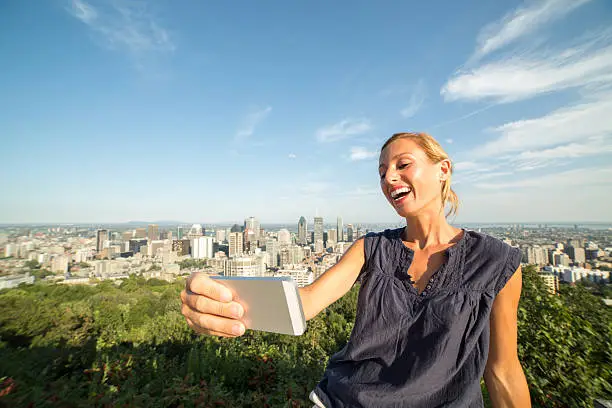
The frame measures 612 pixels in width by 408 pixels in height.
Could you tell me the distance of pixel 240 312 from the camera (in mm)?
709

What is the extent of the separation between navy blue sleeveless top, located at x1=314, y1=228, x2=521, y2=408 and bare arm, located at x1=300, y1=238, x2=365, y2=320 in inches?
4.3

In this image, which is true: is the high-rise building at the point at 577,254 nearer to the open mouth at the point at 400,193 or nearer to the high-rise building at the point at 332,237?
the open mouth at the point at 400,193

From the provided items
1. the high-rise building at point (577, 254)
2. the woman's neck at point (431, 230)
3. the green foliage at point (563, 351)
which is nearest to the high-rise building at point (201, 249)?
the high-rise building at point (577, 254)

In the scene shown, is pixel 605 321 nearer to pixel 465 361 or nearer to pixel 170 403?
pixel 465 361

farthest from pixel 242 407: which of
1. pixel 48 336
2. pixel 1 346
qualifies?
pixel 48 336

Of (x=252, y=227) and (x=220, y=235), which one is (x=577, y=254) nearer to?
(x=252, y=227)

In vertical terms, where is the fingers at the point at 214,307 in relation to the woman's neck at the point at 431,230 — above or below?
below

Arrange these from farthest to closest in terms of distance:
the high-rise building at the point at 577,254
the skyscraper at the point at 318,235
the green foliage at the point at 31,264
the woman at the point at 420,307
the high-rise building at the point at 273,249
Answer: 1. the skyscraper at the point at 318,235
2. the high-rise building at the point at 273,249
3. the high-rise building at the point at 577,254
4. the green foliage at the point at 31,264
5. the woman at the point at 420,307

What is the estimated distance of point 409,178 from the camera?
3.52ft

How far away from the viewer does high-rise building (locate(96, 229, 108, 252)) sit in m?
27.2

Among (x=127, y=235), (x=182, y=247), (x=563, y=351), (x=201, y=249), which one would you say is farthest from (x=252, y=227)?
(x=563, y=351)

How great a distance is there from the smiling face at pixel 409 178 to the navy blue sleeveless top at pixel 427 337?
0.20 meters

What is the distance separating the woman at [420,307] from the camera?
865 mm

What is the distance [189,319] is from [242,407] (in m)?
2.45
